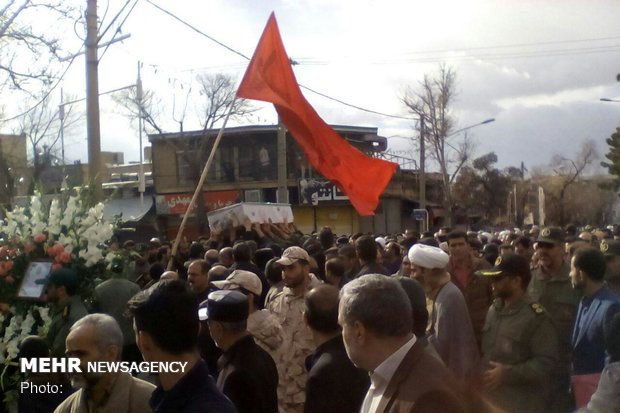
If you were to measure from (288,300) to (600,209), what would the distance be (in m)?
70.8

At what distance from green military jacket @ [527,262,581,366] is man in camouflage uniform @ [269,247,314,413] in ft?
6.58

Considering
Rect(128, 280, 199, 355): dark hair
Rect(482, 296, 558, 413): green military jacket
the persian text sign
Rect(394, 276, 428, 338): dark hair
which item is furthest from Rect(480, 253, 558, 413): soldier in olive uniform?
the persian text sign

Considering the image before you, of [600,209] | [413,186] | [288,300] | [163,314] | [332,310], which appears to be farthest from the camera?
[600,209]

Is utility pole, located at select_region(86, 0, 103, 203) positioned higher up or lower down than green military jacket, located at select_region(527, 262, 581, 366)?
higher up

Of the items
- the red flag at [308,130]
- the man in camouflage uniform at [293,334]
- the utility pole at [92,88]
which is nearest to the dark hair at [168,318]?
the man in camouflage uniform at [293,334]

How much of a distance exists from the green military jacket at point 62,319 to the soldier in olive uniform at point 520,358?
3086mm

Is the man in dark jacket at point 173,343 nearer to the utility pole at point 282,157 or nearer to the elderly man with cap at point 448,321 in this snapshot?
the elderly man with cap at point 448,321

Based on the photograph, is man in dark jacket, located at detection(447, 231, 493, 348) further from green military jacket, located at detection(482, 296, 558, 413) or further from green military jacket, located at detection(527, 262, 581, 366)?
green military jacket, located at detection(482, 296, 558, 413)

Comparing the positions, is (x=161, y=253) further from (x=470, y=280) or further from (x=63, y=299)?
(x=470, y=280)

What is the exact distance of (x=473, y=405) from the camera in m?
4.87

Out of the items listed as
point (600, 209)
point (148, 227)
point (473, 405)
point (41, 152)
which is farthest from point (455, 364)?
point (600, 209)

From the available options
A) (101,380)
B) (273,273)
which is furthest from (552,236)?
(101,380)

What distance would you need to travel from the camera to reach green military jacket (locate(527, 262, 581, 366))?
6.94 meters

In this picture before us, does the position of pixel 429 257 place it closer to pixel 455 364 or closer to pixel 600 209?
pixel 455 364
